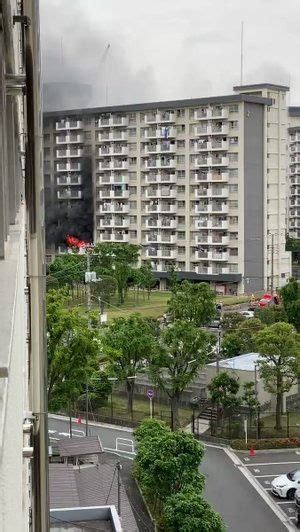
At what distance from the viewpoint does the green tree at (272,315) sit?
36.8 ft

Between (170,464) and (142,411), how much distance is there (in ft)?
11.9

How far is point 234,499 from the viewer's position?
6.10 m

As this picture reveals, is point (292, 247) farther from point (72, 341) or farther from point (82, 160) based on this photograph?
point (72, 341)

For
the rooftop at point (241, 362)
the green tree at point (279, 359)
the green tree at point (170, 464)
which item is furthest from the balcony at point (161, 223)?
the green tree at point (170, 464)

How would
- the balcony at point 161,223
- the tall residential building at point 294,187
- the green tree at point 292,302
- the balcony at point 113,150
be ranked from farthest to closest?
the tall residential building at point 294,187 → the balcony at point 161,223 → the balcony at point 113,150 → the green tree at point 292,302

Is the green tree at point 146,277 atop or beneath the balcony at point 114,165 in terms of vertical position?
beneath

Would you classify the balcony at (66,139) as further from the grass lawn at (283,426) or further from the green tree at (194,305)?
the grass lawn at (283,426)

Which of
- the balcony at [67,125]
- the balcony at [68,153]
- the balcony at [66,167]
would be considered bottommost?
the balcony at [66,167]

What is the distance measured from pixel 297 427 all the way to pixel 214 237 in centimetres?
928

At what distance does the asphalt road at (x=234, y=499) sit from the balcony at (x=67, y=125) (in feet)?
29.3

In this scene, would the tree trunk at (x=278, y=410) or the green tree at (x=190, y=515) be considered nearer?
the green tree at (x=190, y=515)

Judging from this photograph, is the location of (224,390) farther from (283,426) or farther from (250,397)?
(283,426)

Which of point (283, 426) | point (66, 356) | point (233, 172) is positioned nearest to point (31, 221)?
point (66, 356)

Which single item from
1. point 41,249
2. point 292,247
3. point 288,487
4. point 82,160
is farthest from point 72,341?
point 292,247
